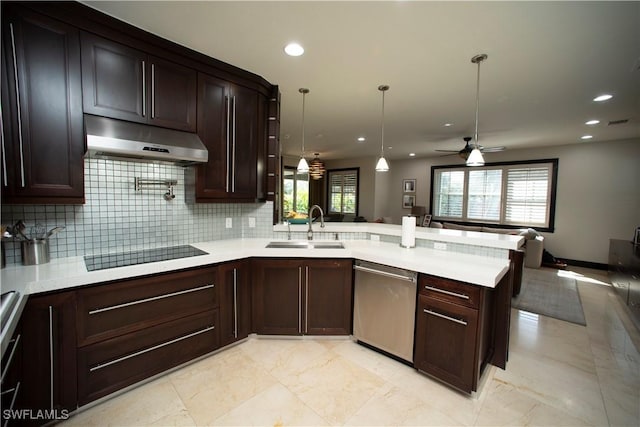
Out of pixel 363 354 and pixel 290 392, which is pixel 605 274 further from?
pixel 290 392

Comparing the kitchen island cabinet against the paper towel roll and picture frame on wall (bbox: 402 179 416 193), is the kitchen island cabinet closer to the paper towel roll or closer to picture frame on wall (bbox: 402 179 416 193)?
the paper towel roll

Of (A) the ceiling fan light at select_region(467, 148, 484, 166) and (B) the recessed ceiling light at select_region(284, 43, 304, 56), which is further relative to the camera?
(A) the ceiling fan light at select_region(467, 148, 484, 166)

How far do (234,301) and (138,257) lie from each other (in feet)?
2.72

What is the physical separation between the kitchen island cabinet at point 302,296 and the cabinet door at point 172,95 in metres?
1.35

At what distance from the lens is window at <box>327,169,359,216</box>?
921 centimetres

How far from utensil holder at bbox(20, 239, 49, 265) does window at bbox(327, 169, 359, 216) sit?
7994mm

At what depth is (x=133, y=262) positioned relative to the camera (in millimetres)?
1870

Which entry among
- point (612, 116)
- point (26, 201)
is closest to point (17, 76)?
point (26, 201)

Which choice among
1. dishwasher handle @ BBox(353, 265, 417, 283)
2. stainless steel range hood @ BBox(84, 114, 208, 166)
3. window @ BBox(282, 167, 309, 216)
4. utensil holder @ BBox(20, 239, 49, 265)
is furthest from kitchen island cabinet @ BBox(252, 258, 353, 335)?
window @ BBox(282, 167, 309, 216)

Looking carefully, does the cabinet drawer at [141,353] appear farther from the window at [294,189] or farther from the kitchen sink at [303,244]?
the window at [294,189]

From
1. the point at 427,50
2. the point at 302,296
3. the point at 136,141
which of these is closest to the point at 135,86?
the point at 136,141

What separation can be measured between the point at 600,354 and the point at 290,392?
2.88m

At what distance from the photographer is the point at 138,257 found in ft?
6.63

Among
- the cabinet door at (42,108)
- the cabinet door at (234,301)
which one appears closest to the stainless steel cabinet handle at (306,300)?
the cabinet door at (234,301)
